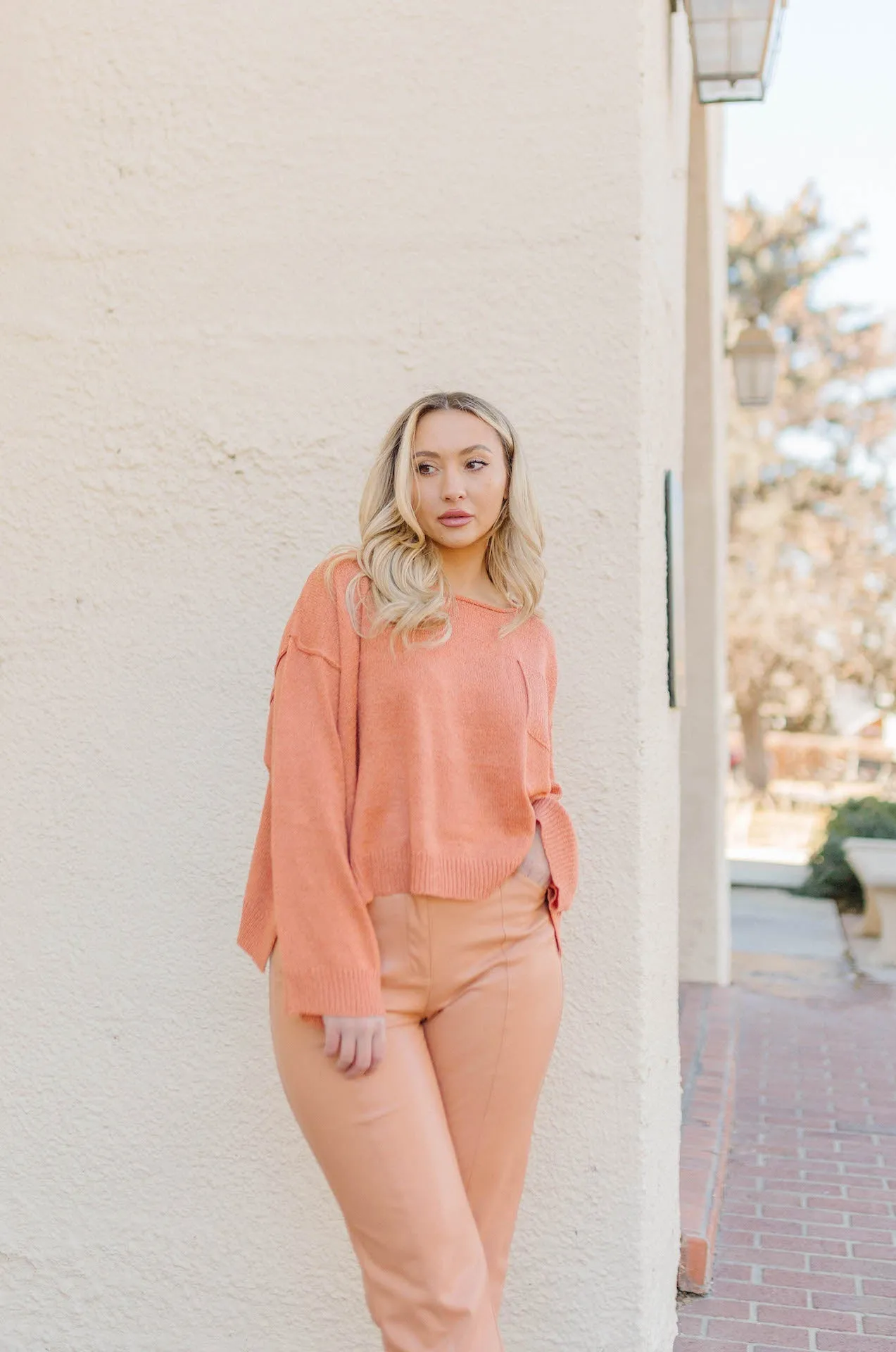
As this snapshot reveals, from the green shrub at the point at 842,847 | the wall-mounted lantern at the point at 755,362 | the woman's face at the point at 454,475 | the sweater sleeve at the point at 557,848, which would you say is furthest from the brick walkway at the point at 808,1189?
the wall-mounted lantern at the point at 755,362

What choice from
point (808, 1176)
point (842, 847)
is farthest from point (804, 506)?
point (808, 1176)

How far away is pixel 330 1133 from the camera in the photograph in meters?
2.14

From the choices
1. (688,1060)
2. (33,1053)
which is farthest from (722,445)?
(33,1053)

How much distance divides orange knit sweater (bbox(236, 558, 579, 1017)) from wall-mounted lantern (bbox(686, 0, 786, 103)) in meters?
2.00

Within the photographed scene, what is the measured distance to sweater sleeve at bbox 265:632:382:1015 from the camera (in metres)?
2.12

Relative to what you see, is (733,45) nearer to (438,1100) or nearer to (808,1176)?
(438,1100)

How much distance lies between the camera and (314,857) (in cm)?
217

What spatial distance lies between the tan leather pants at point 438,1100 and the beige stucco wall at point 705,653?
192 inches

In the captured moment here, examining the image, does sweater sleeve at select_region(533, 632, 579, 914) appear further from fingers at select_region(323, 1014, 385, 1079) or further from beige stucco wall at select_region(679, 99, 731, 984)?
beige stucco wall at select_region(679, 99, 731, 984)

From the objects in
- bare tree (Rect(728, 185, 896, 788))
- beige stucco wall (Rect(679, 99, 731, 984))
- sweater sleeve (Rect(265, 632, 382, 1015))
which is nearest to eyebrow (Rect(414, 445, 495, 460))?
sweater sleeve (Rect(265, 632, 382, 1015))

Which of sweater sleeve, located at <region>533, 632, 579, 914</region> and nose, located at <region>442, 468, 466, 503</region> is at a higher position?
nose, located at <region>442, 468, 466, 503</region>

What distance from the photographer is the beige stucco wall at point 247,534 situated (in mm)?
2803

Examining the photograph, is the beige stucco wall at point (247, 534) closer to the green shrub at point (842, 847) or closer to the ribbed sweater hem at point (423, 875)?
the ribbed sweater hem at point (423, 875)

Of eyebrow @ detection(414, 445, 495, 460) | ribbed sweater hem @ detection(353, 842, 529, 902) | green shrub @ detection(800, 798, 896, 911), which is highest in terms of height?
eyebrow @ detection(414, 445, 495, 460)
